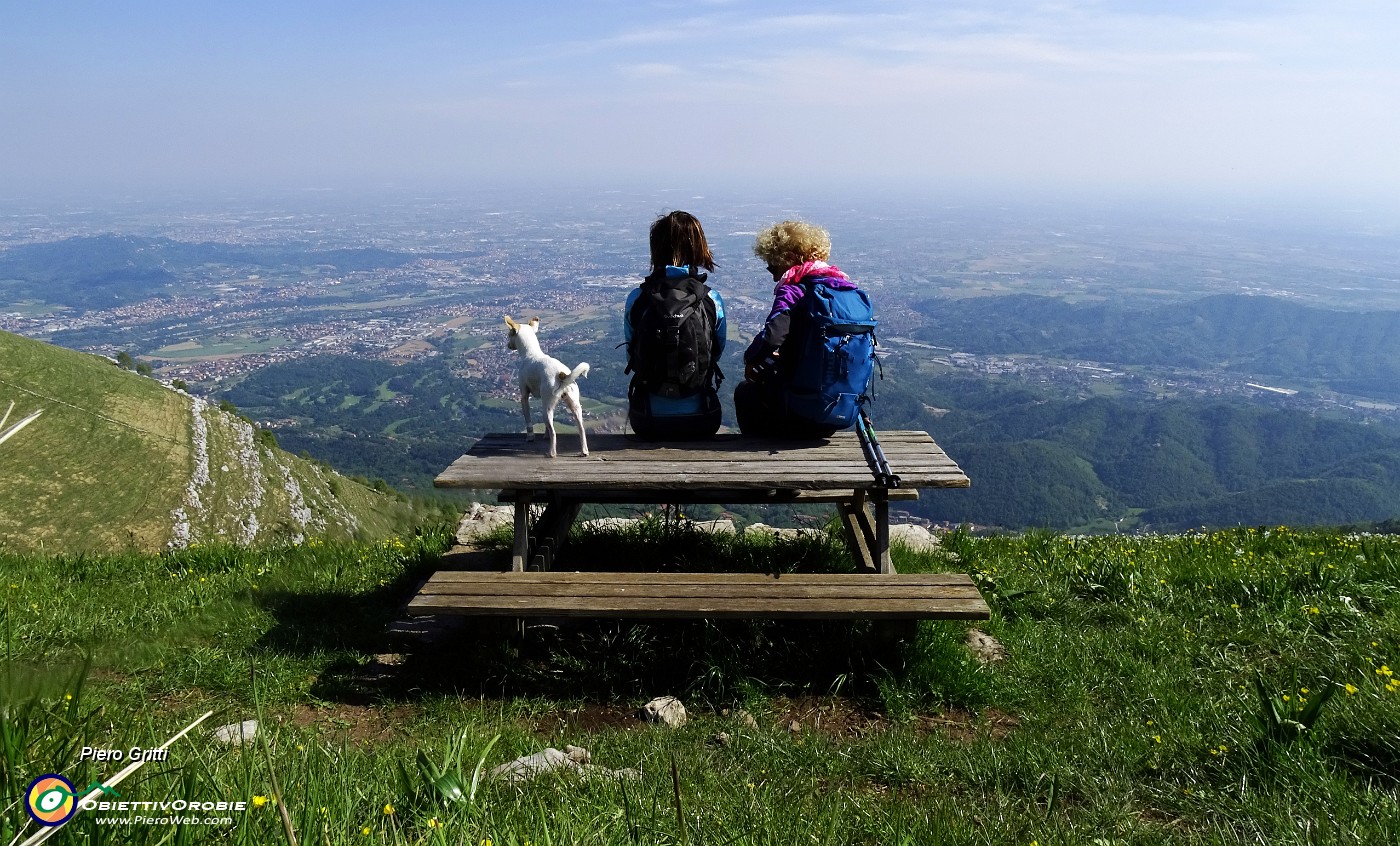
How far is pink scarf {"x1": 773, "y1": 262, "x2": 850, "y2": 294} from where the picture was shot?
523cm

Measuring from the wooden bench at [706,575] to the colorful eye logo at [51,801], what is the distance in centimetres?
293

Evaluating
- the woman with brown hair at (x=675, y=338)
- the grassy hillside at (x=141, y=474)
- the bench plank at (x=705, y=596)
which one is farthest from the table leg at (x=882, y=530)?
the grassy hillside at (x=141, y=474)

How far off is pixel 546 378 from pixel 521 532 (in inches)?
37.1

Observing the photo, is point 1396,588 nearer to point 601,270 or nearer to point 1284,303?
point 601,270

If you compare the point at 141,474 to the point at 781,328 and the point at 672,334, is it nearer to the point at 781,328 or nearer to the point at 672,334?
the point at 672,334

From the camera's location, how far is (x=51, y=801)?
4.39ft

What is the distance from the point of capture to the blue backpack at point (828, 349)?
5086 millimetres

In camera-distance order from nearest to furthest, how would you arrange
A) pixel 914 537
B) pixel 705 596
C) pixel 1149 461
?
pixel 705 596 → pixel 914 537 → pixel 1149 461

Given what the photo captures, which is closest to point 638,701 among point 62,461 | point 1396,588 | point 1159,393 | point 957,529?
point 957,529

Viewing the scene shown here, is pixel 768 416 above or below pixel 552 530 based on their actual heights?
above

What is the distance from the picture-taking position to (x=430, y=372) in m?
96.6

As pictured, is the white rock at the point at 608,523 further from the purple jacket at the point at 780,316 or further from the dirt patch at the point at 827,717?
the dirt patch at the point at 827,717

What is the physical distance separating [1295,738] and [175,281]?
191519mm

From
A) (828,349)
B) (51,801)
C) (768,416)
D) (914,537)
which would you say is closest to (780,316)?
(828,349)
